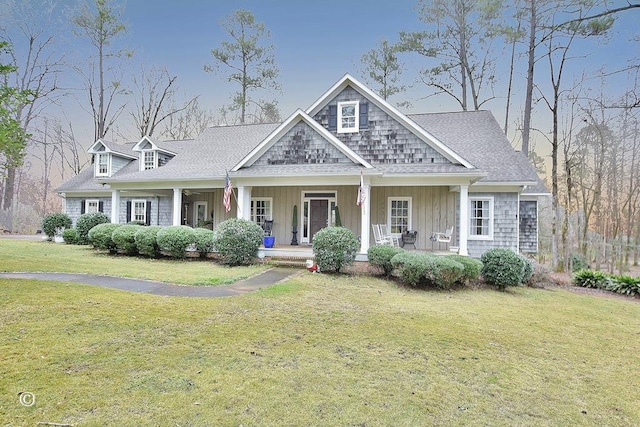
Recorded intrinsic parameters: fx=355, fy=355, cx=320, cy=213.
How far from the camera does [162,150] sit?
66.0 feet

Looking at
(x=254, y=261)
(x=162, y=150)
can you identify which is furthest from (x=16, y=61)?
(x=254, y=261)

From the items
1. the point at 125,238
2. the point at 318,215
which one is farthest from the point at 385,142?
the point at 125,238

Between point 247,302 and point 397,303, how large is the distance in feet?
10.9

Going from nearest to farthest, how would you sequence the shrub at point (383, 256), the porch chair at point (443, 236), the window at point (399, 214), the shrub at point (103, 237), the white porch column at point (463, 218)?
the shrub at point (383, 256), the white porch column at point (463, 218), the porch chair at point (443, 236), the shrub at point (103, 237), the window at point (399, 214)

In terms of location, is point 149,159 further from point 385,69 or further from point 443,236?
point 385,69

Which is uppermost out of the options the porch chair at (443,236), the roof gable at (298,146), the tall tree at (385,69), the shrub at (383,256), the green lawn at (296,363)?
the tall tree at (385,69)

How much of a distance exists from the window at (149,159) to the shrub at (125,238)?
26.0ft

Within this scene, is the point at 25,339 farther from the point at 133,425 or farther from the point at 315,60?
the point at 315,60

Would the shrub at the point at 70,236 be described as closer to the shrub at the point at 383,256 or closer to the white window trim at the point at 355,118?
the white window trim at the point at 355,118

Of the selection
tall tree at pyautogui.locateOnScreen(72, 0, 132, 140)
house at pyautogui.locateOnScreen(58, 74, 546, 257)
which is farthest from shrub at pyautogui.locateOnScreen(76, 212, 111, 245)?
tall tree at pyautogui.locateOnScreen(72, 0, 132, 140)

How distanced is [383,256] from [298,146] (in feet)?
18.6

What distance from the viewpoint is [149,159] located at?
20.3 metres

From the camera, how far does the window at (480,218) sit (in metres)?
14.2

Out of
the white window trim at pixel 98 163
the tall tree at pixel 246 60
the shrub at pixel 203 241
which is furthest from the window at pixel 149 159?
the tall tree at pixel 246 60
